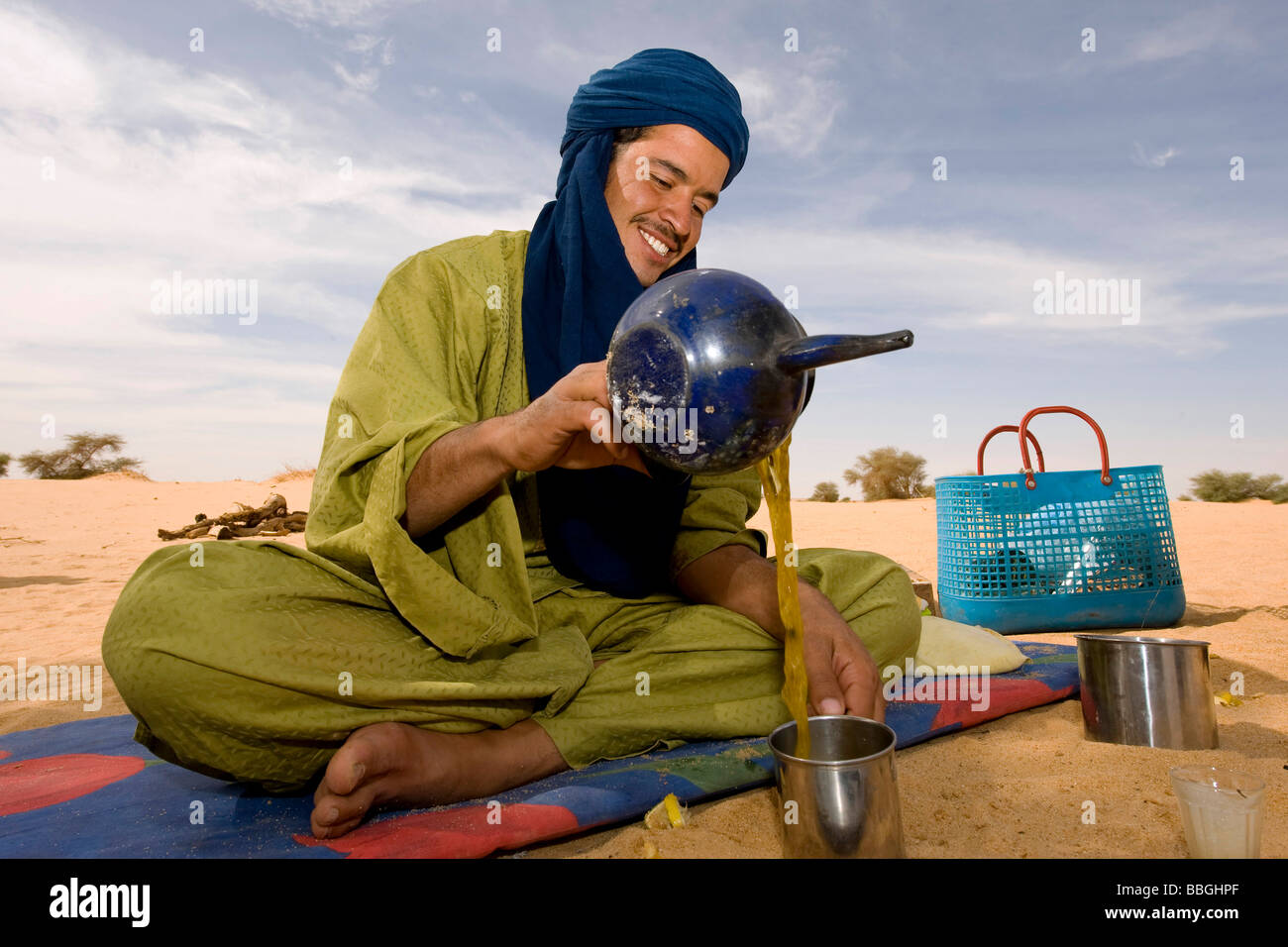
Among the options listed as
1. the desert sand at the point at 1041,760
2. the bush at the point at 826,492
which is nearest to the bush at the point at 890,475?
the bush at the point at 826,492

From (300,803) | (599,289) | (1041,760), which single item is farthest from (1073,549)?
(300,803)

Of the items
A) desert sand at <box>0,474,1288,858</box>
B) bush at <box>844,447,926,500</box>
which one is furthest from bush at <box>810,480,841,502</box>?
desert sand at <box>0,474,1288,858</box>

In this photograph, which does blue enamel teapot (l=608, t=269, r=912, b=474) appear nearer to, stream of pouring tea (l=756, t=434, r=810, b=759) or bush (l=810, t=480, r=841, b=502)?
stream of pouring tea (l=756, t=434, r=810, b=759)

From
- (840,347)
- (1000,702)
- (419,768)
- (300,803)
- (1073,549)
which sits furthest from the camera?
(1073,549)

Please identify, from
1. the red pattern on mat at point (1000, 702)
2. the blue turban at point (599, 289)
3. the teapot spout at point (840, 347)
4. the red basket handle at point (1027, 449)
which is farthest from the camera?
the red basket handle at point (1027, 449)

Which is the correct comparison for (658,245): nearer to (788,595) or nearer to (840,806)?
(788,595)

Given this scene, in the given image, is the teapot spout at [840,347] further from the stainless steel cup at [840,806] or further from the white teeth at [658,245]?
the white teeth at [658,245]

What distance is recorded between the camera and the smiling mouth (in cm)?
254

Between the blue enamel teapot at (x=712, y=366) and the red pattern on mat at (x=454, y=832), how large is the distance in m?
0.92

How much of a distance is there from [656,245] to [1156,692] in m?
2.06

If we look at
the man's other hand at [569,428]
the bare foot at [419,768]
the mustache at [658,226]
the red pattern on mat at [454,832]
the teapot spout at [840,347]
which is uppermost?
the mustache at [658,226]

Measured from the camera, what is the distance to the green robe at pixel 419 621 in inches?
74.3

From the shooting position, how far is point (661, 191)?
2523 millimetres
